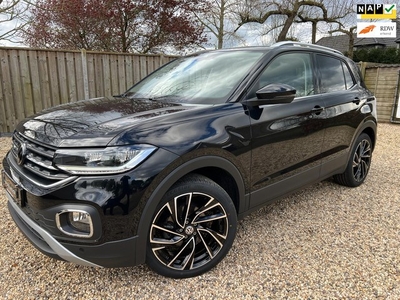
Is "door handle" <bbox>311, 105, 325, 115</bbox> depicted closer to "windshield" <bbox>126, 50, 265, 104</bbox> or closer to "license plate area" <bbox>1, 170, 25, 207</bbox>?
"windshield" <bbox>126, 50, 265, 104</bbox>

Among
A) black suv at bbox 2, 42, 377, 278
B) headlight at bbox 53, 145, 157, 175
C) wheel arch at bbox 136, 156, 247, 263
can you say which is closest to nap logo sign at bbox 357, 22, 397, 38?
black suv at bbox 2, 42, 377, 278

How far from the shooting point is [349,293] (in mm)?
2086

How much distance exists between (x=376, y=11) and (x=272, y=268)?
16.7 metres

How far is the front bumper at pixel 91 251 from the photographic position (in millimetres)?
1793

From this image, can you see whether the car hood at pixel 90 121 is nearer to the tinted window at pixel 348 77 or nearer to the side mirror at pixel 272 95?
the side mirror at pixel 272 95

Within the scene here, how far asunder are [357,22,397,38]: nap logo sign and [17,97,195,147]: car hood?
1700 cm

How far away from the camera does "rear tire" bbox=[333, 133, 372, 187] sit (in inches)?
152

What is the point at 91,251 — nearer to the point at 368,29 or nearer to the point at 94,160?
the point at 94,160

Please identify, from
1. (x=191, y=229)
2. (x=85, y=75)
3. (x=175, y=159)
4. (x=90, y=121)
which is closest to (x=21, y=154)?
(x=90, y=121)

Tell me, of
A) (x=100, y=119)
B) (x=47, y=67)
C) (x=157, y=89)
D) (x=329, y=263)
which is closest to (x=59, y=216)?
(x=100, y=119)

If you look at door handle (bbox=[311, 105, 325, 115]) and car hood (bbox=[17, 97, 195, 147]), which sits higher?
car hood (bbox=[17, 97, 195, 147])

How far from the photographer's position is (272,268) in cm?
234

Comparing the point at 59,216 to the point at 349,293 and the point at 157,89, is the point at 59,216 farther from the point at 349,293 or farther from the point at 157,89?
the point at 349,293

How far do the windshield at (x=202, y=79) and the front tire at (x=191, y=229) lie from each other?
29.9 inches
